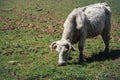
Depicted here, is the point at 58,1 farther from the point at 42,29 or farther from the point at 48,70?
the point at 48,70

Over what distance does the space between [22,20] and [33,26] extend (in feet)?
7.39

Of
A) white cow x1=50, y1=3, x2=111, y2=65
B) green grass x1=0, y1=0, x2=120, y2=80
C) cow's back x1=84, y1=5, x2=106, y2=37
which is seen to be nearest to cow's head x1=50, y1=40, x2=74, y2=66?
white cow x1=50, y1=3, x2=111, y2=65

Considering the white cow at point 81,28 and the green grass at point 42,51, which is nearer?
the green grass at point 42,51

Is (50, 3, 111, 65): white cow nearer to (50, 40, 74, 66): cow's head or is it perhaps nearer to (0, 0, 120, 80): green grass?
(50, 40, 74, 66): cow's head

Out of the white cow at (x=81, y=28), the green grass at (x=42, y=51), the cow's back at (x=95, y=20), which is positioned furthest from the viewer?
the cow's back at (x=95, y=20)

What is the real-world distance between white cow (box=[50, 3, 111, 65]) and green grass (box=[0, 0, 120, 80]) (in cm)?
67

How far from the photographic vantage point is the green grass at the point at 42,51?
14016 mm

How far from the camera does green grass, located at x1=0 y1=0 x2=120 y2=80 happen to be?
46.0 ft

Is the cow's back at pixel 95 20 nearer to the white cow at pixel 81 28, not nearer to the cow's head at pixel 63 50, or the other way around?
the white cow at pixel 81 28

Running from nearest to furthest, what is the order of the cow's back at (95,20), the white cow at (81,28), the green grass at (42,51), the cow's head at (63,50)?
1. the green grass at (42,51)
2. the cow's head at (63,50)
3. the white cow at (81,28)
4. the cow's back at (95,20)

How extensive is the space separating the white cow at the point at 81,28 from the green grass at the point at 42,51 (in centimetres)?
67

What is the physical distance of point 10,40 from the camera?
19.3m

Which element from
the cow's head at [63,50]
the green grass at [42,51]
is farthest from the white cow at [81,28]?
the green grass at [42,51]

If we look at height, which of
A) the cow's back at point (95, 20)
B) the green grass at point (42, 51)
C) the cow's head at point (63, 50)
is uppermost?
the cow's back at point (95, 20)
